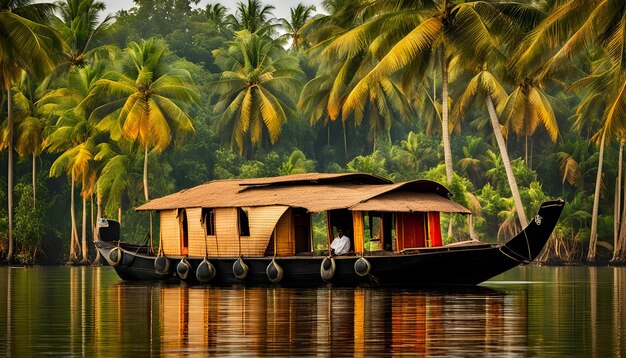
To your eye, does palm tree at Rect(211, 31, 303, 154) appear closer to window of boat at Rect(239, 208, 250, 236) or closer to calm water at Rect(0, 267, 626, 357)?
window of boat at Rect(239, 208, 250, 236)

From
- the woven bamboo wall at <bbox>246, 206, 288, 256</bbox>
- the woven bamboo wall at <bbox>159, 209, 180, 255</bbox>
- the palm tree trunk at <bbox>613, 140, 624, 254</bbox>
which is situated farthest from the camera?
the palm tree trunk at <bbox>613, 140, 624, 254</bbox>

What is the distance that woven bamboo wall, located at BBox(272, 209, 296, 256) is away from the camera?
84.1ft

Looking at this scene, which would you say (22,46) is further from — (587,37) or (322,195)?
(587,37)

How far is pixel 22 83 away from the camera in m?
48.8

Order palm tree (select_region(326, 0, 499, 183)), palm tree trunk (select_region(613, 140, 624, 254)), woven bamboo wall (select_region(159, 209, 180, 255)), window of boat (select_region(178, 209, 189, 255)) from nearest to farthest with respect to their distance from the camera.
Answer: window of boat (select_region(178, 209, 189, 255))
woven bamboo wall (select_region(159, 209, 180, 255))
palm tree (select_region(326, 0, 499, 183))
palm tree trunk (select_region(613, 140, 624, 254))

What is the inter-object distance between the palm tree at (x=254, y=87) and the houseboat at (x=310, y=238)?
19666 millimetres

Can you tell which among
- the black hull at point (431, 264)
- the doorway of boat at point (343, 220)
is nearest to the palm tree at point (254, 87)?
the doorway of boat at point (343, 220)

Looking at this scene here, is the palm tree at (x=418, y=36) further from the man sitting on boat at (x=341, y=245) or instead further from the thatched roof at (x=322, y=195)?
the man sitting on boat at (x=341, y=245)

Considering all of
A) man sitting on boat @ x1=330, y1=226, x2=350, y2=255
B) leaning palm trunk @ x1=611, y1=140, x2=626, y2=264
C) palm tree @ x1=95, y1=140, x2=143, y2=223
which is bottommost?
leaning palm trunk @ x1=611, y1=140, x2=626, y2=264

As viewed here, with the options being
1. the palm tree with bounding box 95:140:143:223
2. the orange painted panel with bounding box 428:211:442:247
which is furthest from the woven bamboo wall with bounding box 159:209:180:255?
the palm tree with bounding box 95:140:143:223

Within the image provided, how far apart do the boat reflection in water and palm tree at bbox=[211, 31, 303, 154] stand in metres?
26.0

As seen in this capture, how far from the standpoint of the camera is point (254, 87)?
48.4 meters

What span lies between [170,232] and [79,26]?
835 inches

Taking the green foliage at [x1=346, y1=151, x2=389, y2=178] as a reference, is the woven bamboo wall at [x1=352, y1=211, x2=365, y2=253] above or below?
below
